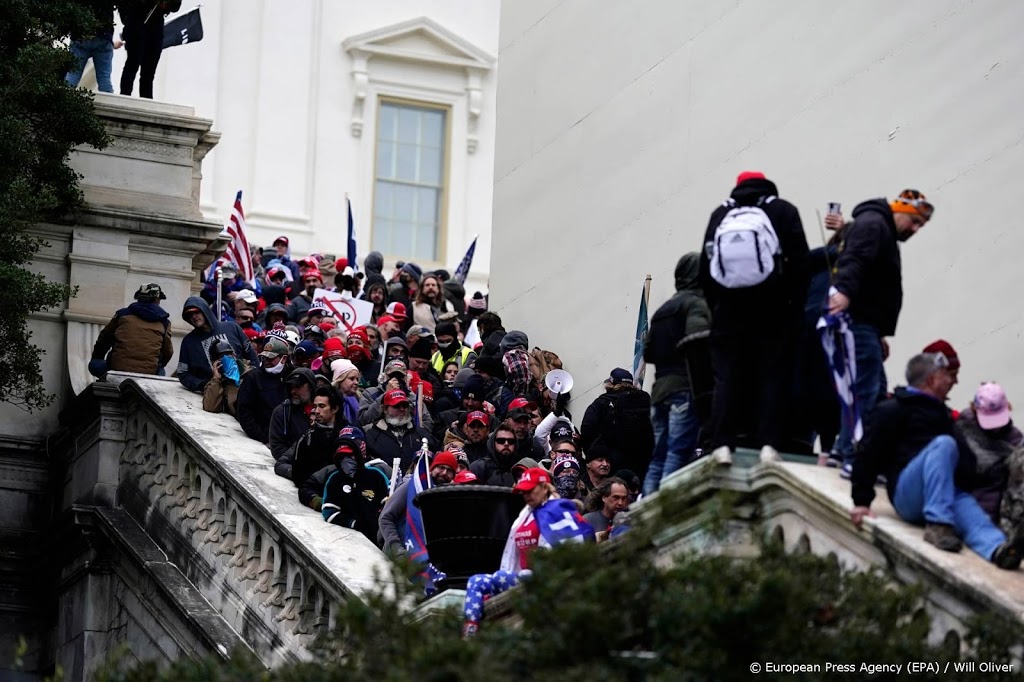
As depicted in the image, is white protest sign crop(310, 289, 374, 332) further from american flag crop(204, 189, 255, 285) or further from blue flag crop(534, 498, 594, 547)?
blue flag crop(534, 498, 594, 547)

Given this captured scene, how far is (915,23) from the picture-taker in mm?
19141

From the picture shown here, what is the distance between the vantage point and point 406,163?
42.8m

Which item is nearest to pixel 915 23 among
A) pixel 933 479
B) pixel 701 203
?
pixel 701 203

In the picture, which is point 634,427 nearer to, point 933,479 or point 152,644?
point 152,644

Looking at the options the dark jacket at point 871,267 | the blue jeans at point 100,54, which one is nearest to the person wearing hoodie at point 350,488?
the dark jacket at point 871,267

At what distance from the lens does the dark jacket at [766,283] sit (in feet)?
39.3

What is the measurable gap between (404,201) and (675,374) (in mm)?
29710

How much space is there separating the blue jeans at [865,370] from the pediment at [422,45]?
1222 inches

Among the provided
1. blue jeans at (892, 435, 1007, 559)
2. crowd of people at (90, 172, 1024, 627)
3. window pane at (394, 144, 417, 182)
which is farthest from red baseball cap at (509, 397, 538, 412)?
window pane at (394, 144, 417, 182)

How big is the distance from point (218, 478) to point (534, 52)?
395 inches

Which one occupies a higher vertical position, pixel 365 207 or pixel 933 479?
pixel 365 207

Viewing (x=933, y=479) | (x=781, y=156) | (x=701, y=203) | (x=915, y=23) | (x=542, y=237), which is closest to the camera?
(x=933, y=479)

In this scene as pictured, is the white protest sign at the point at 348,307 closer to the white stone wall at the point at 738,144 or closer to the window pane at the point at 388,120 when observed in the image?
the white stone wall at the point at 738,144

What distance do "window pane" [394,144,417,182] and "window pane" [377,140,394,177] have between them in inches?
4.7
